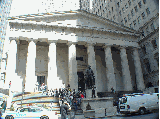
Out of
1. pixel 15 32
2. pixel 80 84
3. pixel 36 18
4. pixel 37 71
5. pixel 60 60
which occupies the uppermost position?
pixel 36 18

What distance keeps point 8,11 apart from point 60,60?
4589 cm

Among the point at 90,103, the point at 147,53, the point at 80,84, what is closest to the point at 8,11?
the point at 80,84

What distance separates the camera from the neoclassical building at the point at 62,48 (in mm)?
24719

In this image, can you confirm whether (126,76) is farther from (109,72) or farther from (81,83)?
(81,83)

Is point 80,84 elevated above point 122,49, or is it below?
below

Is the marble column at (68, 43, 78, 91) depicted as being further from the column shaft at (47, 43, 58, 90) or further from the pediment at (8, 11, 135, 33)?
the pediment at (8, 11, 135, 33)

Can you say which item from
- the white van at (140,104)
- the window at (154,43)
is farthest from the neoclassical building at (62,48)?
the white van at (140,104)

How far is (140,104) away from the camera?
1295cm

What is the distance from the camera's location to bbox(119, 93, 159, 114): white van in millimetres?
12844

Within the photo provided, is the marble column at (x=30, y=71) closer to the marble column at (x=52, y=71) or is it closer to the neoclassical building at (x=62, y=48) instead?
the neoclassical building at (x=62, y=48)

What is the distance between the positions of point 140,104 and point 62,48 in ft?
71.2

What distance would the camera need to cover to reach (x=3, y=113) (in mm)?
10133

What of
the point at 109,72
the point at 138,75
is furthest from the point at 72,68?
the point at 138,75

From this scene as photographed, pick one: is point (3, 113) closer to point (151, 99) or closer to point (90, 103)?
point (90, 103)
